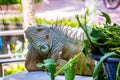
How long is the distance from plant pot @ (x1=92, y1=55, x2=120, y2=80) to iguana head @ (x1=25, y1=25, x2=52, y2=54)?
0.54m

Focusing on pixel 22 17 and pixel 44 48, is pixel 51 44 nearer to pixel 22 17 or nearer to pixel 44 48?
pixel 44 48

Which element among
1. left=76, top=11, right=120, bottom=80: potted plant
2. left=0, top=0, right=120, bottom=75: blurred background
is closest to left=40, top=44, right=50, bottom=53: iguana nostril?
left=0, top=0, right=120, bottom=75: blurred background

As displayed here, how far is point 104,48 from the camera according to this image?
0.72 m

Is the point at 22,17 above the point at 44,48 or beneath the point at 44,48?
beneath

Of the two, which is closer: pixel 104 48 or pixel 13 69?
pixel 104 48

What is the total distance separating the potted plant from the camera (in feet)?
2.24

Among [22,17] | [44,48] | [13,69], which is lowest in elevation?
[13,69]

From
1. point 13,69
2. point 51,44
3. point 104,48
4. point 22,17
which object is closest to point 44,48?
point 51,44

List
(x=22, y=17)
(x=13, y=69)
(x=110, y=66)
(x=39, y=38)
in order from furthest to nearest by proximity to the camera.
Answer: (x=22, y=17)
(x=13, y=69)
(x=39, y=38)
(x=110, y=66)

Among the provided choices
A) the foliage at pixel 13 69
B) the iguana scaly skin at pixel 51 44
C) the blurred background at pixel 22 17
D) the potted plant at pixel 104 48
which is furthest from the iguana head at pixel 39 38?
the foliage at pixel 13 69

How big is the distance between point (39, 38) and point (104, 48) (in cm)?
56

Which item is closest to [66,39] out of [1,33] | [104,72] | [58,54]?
[58,54]

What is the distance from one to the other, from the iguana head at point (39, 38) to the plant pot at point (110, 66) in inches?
21.3

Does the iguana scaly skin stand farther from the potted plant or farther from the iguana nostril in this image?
the potted plant
